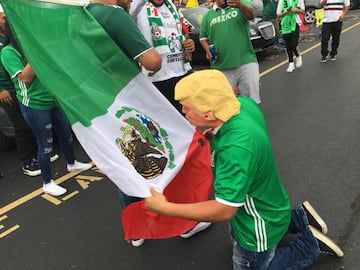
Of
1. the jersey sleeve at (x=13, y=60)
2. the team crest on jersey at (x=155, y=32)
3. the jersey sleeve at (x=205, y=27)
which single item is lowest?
the jersey sleeve at (x=205, y=27)

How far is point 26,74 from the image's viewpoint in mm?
3119

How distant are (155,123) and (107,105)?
1.10 ft

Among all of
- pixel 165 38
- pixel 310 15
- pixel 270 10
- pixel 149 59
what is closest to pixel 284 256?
pixel 149 59

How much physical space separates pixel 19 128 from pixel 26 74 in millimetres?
1335

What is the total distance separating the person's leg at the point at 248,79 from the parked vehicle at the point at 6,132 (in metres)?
3.13

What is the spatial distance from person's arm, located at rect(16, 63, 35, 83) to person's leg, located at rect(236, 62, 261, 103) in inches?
88.6

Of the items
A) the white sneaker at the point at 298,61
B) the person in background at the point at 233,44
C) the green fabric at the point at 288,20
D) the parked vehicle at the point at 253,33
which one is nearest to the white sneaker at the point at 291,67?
the white sneaker at the point at 298,61

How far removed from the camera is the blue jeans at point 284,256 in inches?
82.6

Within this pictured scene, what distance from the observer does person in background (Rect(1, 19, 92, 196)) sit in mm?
3166

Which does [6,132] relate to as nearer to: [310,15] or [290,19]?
[290,19]

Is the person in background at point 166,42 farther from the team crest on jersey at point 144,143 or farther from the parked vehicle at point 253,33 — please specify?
the parked vehicle at point 253,33

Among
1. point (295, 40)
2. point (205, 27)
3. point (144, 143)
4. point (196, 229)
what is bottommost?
point (295, 40)

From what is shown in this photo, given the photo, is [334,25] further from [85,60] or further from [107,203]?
[85,60]

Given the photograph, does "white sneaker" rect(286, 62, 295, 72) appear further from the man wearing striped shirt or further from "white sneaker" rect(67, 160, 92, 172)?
"white sneaker" rect(67, 160, 92, 172)
